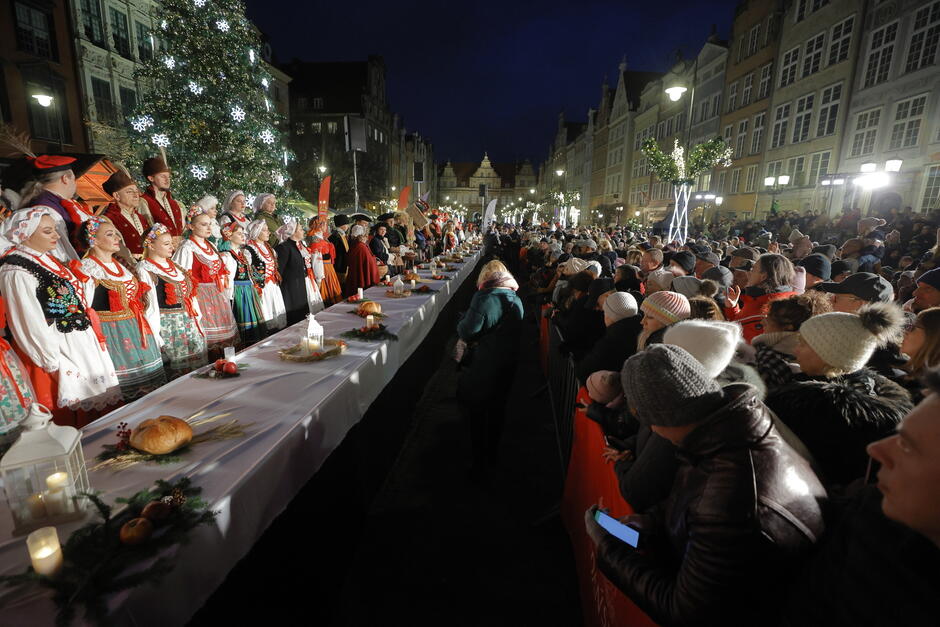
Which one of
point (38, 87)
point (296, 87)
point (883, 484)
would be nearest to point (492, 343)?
point (883, 484)

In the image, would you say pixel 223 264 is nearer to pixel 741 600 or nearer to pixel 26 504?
pixel 26 504

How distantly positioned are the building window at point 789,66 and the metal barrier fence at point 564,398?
24.0m

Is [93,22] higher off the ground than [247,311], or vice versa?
[93,22]

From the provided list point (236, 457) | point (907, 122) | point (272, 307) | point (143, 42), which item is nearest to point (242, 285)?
point (272, 307)

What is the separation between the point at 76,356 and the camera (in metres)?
3.08

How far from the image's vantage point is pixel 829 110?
58.1ft

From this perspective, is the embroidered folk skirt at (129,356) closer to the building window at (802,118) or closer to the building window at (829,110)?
the building window at (829,110)

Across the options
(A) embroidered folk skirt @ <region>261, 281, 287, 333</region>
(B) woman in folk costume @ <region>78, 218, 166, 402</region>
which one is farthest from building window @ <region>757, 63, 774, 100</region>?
(B) woman in folk costume @ <region>78, 218, 166, 402</region>

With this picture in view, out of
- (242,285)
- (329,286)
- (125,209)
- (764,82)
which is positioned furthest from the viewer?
(764,82)

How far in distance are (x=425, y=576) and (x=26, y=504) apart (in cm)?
225

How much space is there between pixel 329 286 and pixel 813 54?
78.5 feet

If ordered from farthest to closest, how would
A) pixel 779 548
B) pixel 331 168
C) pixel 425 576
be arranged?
pixel 331 168
pixel 425 576
pixel 779 548

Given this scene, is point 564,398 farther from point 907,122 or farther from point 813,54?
point 813,54

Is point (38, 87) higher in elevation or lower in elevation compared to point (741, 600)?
higher
